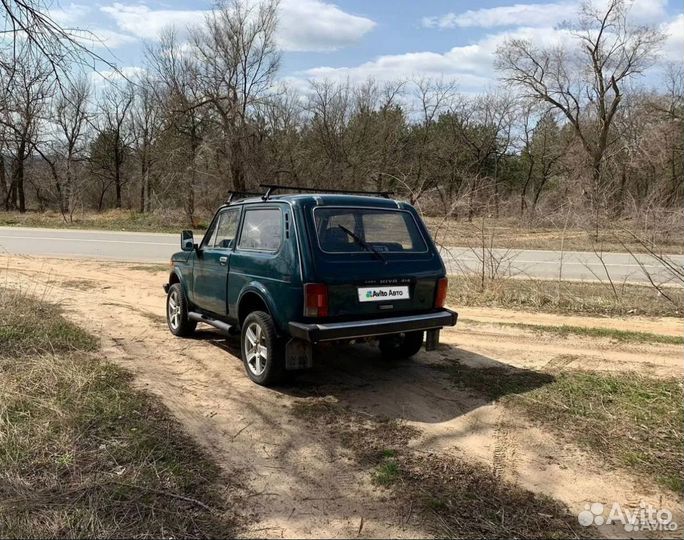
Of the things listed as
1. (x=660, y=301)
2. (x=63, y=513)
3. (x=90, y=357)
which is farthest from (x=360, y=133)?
(x=63, y=513)

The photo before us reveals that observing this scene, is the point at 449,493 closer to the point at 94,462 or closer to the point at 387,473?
the point at 387,473

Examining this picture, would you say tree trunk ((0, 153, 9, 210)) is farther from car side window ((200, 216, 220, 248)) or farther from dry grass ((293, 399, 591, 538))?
dry grass ((293, 399, 591, 538))

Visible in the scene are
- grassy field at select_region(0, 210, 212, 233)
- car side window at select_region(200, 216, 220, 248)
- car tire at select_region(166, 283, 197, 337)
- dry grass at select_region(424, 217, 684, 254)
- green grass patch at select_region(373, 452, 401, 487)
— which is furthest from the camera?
grassy field at select_region(0, 210, 212, 233)

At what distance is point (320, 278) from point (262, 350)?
1.06 metres

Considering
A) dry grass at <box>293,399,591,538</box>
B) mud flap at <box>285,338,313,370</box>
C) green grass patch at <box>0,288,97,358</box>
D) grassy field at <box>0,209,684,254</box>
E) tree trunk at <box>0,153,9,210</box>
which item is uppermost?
tree trunk at <box>0,153,9,210</box>

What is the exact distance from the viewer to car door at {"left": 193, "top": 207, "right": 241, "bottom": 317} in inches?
237

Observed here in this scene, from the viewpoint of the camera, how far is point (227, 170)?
1145 inches

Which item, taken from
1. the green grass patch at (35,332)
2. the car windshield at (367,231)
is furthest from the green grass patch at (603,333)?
the green grass patch at (35,332)

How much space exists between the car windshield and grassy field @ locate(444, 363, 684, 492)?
1545 millimetres

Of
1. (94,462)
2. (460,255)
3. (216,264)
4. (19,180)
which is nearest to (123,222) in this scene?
(19,180)

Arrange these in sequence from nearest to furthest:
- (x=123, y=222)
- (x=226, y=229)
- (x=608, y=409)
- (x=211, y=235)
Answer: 1. (x=608, y=409)
2. (x=226, y=229)
3. (x=211, y=235)
4. (x=123, y=222)

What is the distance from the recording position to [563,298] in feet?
31.6

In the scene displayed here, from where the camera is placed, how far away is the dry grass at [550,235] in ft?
33.8
